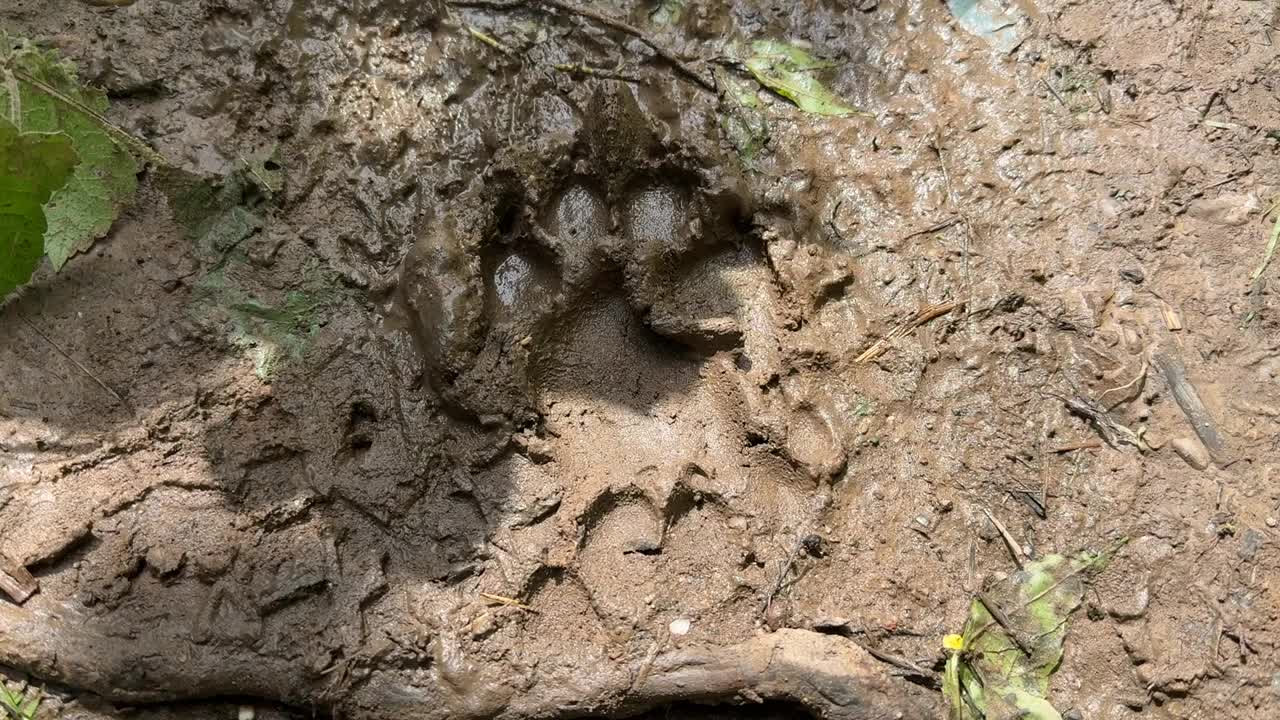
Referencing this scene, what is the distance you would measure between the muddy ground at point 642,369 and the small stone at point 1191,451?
1cm

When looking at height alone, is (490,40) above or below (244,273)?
above

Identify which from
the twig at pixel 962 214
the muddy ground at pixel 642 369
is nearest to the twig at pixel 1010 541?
the muddy ground at pixel 642 369

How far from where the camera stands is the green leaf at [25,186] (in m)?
2.00

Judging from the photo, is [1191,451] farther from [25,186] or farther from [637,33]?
[25,186]

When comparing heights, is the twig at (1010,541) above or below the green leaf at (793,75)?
below

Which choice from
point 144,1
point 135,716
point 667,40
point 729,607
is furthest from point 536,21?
point 135,716

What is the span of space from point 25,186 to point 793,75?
2.12 m

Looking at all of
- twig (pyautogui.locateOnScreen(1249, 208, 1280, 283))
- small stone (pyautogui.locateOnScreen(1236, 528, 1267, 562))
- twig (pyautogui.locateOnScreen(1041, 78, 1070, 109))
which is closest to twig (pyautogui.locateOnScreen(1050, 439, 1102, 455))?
small stone (pyautogui.locateOnScreen(1236, 528, 1267, 562))

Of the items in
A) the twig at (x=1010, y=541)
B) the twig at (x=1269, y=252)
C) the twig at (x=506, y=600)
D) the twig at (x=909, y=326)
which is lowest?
the twig at (x=1010, y=541)

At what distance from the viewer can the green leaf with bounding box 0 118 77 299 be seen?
1998 millimetres

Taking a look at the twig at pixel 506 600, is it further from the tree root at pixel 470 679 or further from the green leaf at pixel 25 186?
the green leaf at pixel 25 186

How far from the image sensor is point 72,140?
2.14m

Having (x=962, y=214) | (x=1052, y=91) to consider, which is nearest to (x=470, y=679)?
(x=962, y=214)

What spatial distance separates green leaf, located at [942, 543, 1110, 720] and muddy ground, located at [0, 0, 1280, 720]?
0.16 feet
